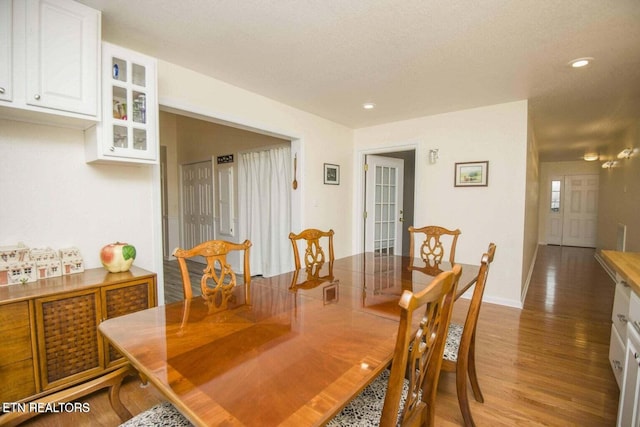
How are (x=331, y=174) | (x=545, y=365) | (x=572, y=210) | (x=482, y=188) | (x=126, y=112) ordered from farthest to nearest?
1. (x=572, y=210)
2. (x=331, y=174)
3. (x=482, y=188)
4. (x=545, y=365)
5. (x=126, y=112)

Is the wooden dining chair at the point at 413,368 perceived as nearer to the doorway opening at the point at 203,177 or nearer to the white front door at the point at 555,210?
the doorway opening at the point at 203,177

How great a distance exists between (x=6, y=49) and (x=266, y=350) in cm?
200

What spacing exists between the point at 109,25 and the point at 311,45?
1363 millimetres

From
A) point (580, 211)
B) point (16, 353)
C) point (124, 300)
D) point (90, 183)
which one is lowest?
point (16, 353)

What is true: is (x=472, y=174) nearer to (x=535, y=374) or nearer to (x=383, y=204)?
(x=383, y=204)

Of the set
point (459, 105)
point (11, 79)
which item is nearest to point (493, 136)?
point (459, 105)

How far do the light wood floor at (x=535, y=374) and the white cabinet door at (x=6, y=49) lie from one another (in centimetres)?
182

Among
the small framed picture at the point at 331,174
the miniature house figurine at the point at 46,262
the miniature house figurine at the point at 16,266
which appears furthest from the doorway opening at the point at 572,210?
the miniature house figurine at the point at 16,266

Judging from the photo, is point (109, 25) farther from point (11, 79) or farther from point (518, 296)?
point (518, 296)

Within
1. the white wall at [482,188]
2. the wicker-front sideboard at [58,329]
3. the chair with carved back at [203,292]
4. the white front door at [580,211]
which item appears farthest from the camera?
the white front door at [580,211]

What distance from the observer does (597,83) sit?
2805 millimetres

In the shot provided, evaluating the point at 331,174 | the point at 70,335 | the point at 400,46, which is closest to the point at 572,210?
the point at 331,174

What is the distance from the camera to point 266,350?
100 cm

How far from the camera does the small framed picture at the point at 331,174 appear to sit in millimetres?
4195
